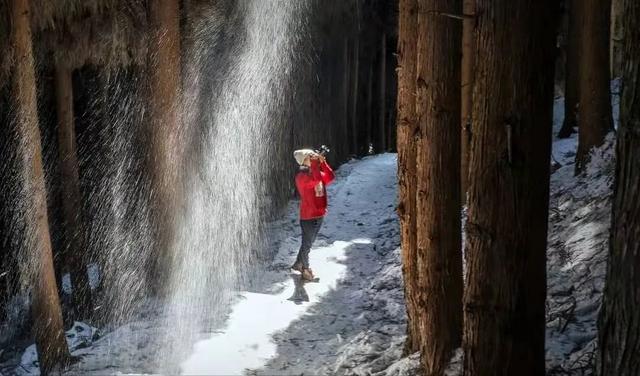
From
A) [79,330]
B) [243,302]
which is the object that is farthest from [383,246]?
[79,330]

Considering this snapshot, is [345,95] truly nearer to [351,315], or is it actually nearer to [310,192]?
[310,192]

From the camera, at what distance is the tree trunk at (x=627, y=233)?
2.60 metres

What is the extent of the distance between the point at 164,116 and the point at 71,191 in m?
2.31

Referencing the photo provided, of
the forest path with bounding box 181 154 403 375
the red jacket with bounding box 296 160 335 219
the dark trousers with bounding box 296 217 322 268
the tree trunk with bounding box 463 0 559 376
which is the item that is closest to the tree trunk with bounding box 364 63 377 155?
the forest path with bounding box 181 154 403 375

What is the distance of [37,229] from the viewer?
900 centimetres

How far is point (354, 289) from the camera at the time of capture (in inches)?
392

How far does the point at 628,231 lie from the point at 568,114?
40.3 ft

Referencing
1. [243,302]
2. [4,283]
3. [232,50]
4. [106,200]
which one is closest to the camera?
[243,302]

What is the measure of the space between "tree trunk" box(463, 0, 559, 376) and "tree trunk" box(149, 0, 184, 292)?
7.83 meters

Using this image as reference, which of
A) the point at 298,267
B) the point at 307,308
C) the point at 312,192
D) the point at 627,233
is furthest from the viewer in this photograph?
the point at 298,267

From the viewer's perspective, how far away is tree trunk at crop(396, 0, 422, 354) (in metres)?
6.48

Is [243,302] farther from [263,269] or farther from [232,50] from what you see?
[232,50]

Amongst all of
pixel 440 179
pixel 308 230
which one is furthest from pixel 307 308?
pixel 440 179

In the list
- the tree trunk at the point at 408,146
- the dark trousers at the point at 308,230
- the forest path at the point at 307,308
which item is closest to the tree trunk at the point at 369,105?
the forest path at the point at 307,308
